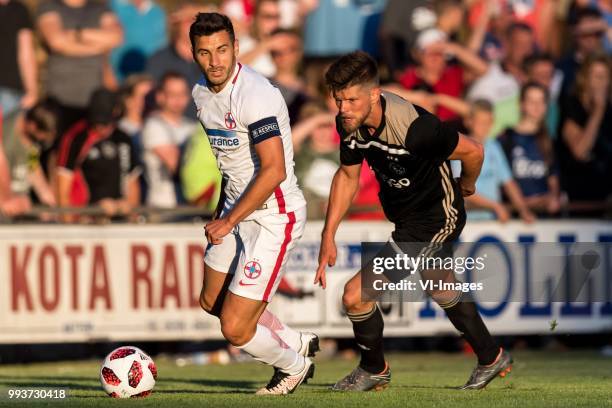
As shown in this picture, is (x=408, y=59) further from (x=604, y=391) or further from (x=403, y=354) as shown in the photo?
(x=604, y=391)

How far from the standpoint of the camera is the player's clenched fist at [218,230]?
8.42 meters

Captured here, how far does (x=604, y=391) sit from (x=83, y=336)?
649cm

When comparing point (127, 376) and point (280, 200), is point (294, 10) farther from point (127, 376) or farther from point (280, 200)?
point (127, 376)

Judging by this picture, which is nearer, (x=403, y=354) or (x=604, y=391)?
(x=604, y=391)

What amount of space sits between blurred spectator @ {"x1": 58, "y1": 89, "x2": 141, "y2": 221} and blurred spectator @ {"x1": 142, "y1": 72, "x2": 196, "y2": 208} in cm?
36

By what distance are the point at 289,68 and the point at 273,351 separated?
720 centimetres

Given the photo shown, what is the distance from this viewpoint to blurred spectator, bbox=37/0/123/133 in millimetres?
15511

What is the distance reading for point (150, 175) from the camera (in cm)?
1488

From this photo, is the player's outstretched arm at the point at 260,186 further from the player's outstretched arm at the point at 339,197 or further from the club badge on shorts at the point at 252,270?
the player's outstretched arm at the point at 339,197

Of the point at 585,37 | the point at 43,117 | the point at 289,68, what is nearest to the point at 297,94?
the point at 289,68

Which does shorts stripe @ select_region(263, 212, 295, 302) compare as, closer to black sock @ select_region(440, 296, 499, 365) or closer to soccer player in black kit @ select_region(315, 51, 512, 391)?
soccer player in black kit @ select_region(315, 51, 512, 391)

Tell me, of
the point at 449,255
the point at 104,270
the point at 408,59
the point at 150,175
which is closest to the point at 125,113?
the point at 150,175

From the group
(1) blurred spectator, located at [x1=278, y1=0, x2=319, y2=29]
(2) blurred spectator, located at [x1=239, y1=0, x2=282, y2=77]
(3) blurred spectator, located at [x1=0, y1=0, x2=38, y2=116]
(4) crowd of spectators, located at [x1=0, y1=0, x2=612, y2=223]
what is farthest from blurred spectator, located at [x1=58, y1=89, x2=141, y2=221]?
(1) blurred spectator, located at [x1=278, y1=0, x2=319, y2=29]

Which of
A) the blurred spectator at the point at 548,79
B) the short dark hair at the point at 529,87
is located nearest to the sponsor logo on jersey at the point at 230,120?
the short dark hair at the point at 529,87
